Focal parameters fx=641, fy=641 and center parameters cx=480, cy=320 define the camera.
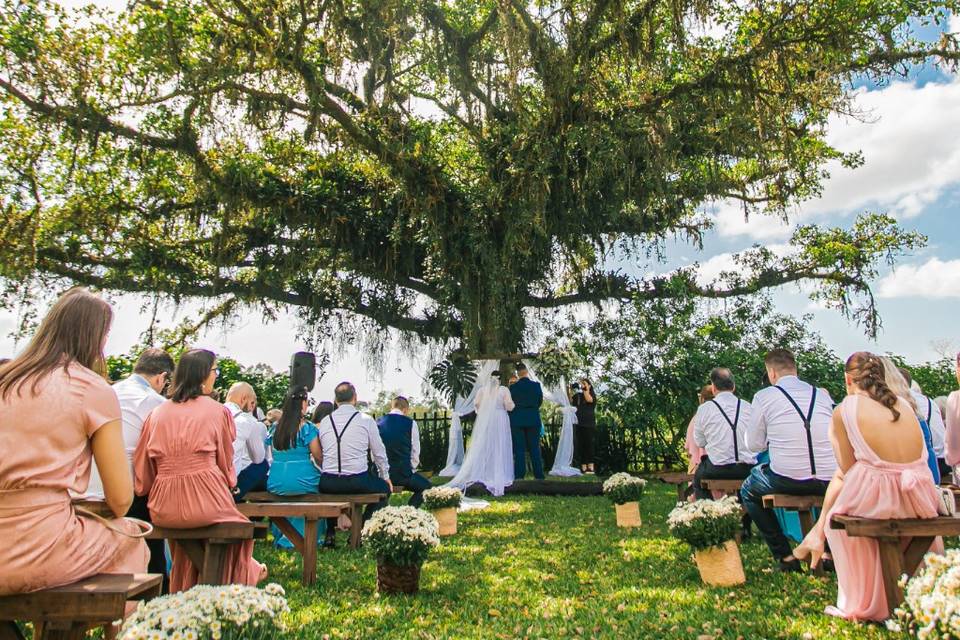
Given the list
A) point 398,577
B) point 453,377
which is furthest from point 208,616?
point 453,377

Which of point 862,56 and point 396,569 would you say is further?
point 862,56

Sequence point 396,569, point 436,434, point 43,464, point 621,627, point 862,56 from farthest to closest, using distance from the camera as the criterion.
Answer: point 436,434, point 862,56, point 396,569, point 621,627, point 43,464

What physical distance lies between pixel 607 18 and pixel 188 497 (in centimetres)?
915

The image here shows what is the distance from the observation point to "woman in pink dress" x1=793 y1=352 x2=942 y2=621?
3.71 metres

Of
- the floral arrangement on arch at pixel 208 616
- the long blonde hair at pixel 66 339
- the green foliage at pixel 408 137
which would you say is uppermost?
the green foliage at pixel 408 137

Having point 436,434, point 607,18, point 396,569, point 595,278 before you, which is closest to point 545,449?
point 436,434

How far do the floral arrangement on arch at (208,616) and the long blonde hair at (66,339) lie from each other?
0.96 m

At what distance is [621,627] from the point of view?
3875 mm

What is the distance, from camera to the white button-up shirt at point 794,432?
5.12m

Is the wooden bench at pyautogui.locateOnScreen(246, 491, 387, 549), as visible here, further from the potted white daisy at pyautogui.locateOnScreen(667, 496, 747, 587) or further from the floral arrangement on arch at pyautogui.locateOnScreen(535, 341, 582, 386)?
the floral arrangement on arch at pyautogui.locateOnScreen(535, 341, 582, 386)

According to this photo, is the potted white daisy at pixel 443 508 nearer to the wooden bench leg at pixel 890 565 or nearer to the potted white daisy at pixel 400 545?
the potted white daisy at pixel 400 545

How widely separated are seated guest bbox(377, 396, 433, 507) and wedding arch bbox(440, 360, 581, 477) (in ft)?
13.3

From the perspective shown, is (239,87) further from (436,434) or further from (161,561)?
(436,434)

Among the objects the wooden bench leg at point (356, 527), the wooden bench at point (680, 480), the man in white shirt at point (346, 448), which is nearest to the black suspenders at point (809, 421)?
the wooden bench at point (680, 480)
